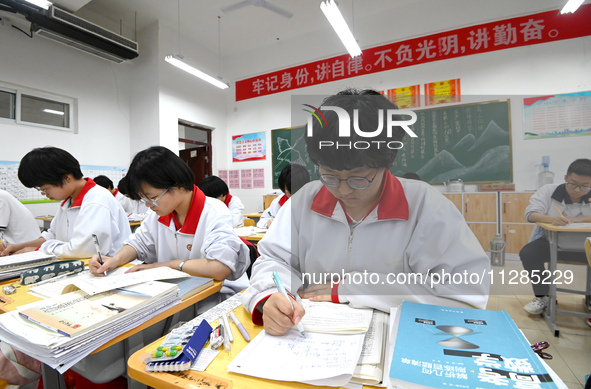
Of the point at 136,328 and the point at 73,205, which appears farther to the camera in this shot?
the point at 73,205

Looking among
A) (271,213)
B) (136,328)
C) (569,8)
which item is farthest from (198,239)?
(569,8)

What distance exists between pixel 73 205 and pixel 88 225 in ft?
0.71

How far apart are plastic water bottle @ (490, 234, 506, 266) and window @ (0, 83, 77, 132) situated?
509 centimetres

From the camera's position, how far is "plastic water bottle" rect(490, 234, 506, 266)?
0.71m

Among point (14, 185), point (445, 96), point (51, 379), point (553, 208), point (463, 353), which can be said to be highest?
point (445, 96)

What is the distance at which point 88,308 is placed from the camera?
2.62 feet

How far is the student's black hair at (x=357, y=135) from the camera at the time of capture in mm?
693

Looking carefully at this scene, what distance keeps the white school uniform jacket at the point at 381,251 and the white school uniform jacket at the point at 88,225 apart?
1.15 m

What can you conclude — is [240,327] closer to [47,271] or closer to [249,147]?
[47,271]

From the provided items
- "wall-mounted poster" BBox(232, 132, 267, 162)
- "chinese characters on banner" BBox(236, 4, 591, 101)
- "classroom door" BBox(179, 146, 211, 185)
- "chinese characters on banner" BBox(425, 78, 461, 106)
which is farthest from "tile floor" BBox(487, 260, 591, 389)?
"classroom door" BBox(179, 146, 211, 185)

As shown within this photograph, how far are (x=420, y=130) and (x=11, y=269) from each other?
1771mm

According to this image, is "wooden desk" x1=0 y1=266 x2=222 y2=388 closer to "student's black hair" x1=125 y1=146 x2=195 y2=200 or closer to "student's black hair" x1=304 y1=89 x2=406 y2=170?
"student's black hair" x1=125 y1=146 x2=195 y2=200

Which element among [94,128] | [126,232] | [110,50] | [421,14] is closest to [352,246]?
[126,232]

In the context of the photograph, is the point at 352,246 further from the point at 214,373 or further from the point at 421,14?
the point at 421,14
